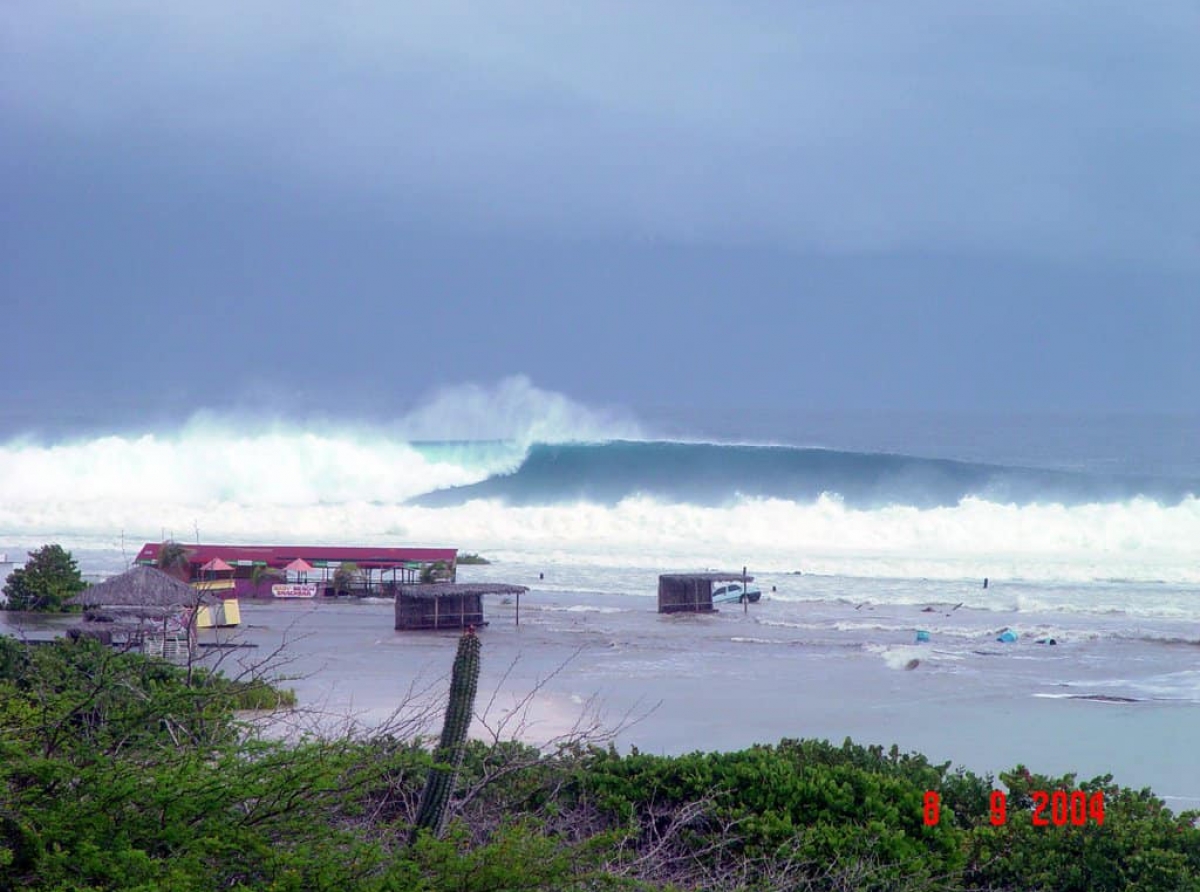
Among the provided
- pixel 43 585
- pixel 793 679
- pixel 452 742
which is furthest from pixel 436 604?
pixel 452 742

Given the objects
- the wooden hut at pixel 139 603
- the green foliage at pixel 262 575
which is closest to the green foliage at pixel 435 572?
the green foliage at pixel 262 575

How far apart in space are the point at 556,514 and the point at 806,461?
49.8ft

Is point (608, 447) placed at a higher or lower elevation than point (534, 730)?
higher

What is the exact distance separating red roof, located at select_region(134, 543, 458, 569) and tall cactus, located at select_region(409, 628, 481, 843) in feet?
69.2

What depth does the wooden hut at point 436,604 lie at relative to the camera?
19.8 meters

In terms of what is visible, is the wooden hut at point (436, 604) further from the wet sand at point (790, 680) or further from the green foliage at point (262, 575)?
the green foliage at point (262, 575)

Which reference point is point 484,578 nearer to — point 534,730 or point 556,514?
point 556,514

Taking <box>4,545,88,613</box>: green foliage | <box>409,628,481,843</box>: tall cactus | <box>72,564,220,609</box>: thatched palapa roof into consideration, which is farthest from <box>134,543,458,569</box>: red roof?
<box>409,628,481,843</box>: tall cactus

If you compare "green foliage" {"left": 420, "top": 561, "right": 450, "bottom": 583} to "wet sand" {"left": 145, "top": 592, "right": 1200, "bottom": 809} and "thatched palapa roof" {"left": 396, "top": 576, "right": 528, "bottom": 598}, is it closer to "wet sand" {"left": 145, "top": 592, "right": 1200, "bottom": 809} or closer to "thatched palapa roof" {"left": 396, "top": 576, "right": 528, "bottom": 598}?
"wet sand" {"left": 145, "top": 592, "right": 1200, "bottom": 809}

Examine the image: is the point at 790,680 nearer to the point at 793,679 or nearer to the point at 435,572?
the point at 793,679

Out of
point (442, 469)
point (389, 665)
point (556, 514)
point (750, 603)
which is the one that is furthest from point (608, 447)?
point (389, 665)

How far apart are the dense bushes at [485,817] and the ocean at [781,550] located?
451 centimetres

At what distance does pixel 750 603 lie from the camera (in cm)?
2453
